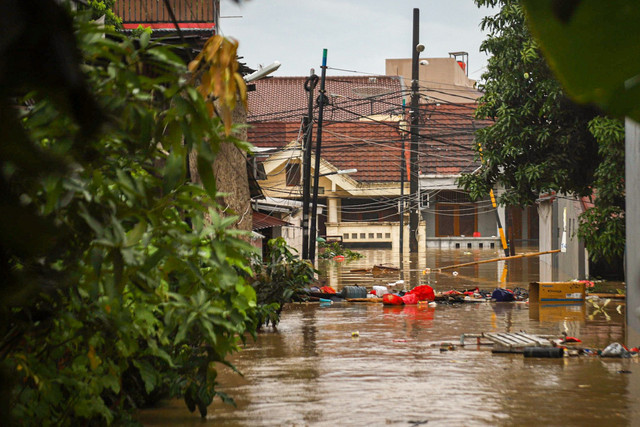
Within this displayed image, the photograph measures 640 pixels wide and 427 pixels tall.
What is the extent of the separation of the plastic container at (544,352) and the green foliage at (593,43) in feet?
32.9

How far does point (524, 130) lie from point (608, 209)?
2896 millimetres

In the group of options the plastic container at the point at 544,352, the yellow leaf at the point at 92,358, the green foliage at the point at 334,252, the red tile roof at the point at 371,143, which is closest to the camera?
the yellow leaf at the point at 92,358

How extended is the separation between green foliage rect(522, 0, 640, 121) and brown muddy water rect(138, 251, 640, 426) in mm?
6275

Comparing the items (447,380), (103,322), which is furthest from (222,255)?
(447,380)

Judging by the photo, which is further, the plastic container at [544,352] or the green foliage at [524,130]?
the green foliage at [524,130]

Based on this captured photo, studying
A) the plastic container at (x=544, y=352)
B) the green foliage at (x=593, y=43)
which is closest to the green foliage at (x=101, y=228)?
the green foliage at (x=593, y=43)

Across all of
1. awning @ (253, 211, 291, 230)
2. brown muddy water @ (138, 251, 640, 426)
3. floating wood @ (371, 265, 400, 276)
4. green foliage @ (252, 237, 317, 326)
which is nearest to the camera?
brown muddy water @ (138, 251, 640, 426)

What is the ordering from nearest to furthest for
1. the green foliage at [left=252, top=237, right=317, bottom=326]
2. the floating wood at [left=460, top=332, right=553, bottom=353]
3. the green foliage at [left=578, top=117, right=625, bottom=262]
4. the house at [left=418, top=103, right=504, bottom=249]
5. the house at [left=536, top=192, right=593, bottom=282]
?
the floating wood at [left=460, top=332, right=553, bottom=353]
the green foliage at [left=252, top=237, right=317, bottom=326]
the green foliage at [left=578, top=117, right=625, bottom=262]
the house at [left=536, top=192, right=593, bottom=282]
the house at [left=418, top=103, right=504, bottom=249]

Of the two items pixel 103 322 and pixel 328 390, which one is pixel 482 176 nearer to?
pixel 328 390

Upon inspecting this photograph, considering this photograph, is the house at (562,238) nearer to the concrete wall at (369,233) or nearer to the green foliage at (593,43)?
the concrete wall at (369,233)

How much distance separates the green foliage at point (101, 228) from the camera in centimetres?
36

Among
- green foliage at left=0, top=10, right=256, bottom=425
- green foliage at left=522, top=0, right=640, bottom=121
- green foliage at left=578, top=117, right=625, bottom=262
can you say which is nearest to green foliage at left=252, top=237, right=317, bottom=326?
green foliage at left=0, top=10, right=256, bottom=425

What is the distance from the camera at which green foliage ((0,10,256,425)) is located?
0.36 meters

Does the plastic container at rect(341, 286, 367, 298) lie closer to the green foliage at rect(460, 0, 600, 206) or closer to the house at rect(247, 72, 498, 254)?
the green foliage at rect(460, 0, 600, 206)
